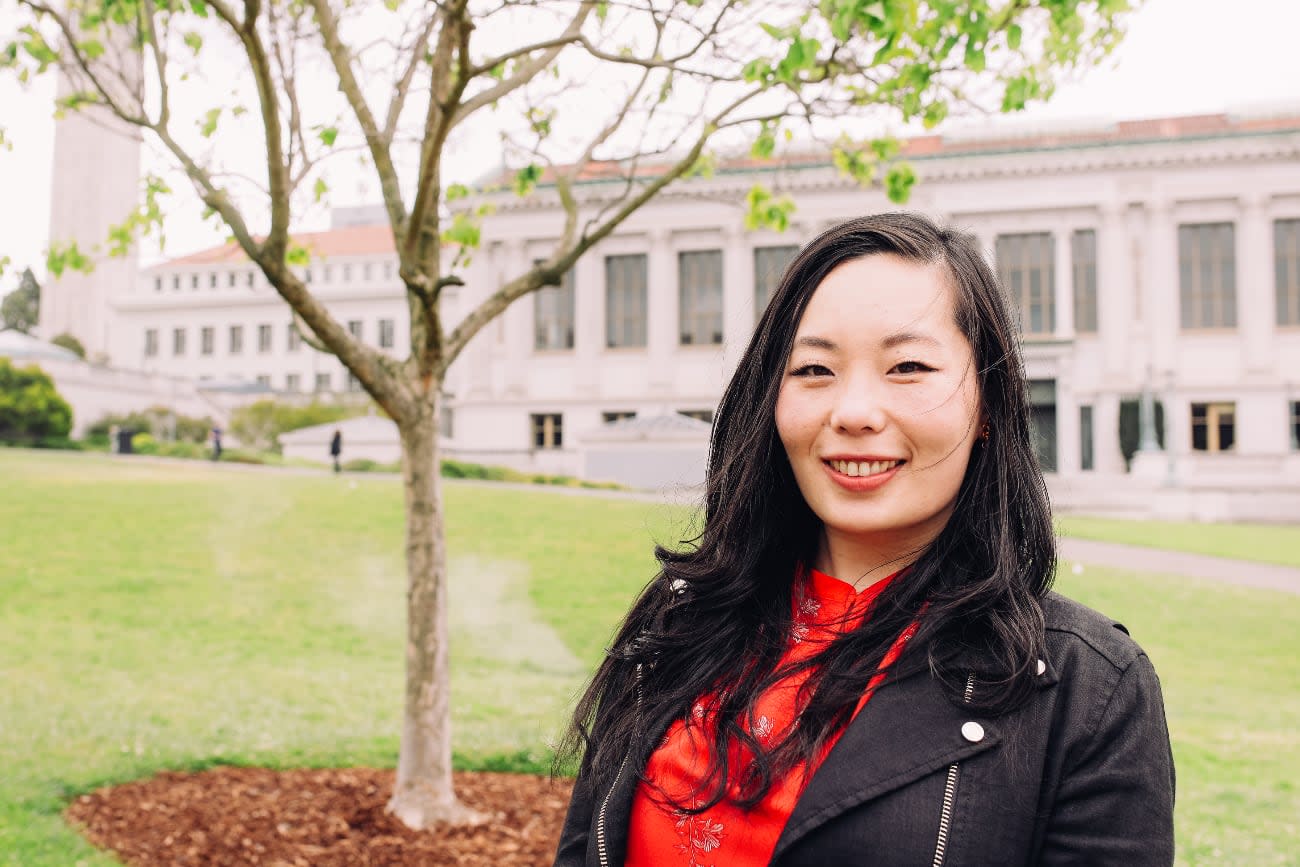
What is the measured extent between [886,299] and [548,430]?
45186mm

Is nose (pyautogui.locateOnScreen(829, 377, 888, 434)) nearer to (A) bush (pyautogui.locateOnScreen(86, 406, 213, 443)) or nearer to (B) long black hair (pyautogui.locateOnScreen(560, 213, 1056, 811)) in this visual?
(B) long black hair (pyautogui.locateOnScreen(560, 213, 1056, 811))

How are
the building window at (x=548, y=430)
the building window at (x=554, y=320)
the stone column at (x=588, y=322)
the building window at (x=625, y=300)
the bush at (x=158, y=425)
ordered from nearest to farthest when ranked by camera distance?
1. the bush at (x=158, y=425)
2. the stone column at (x=588, y=322)
3. the building window at (x=625, y=300)
4. the building window at (x=548, y=430)
5. the building window at (x=554, y=320)

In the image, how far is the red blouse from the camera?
1.78 meters

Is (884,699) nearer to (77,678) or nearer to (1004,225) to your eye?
(77,678)

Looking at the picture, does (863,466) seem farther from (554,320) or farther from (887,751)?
(554,320)

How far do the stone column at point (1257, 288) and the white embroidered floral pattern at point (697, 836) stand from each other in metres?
44.1

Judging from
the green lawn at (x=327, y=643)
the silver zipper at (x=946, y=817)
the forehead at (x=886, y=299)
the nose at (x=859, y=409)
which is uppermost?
the forehead at (x=886, y=299)

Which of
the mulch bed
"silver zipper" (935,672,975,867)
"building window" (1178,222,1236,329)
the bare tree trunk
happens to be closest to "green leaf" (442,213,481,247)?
the bare tree trunk

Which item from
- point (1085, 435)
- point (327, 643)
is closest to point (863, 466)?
point (327, 643)

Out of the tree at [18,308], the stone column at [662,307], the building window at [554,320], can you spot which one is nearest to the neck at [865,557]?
the stone column at [662,307]

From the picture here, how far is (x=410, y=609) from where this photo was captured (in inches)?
241

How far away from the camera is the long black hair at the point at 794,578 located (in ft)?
5.78

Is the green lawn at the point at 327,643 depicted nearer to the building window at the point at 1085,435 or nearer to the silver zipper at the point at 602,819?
the silver zipper at the point at 602,819

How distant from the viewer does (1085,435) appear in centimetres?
3969
